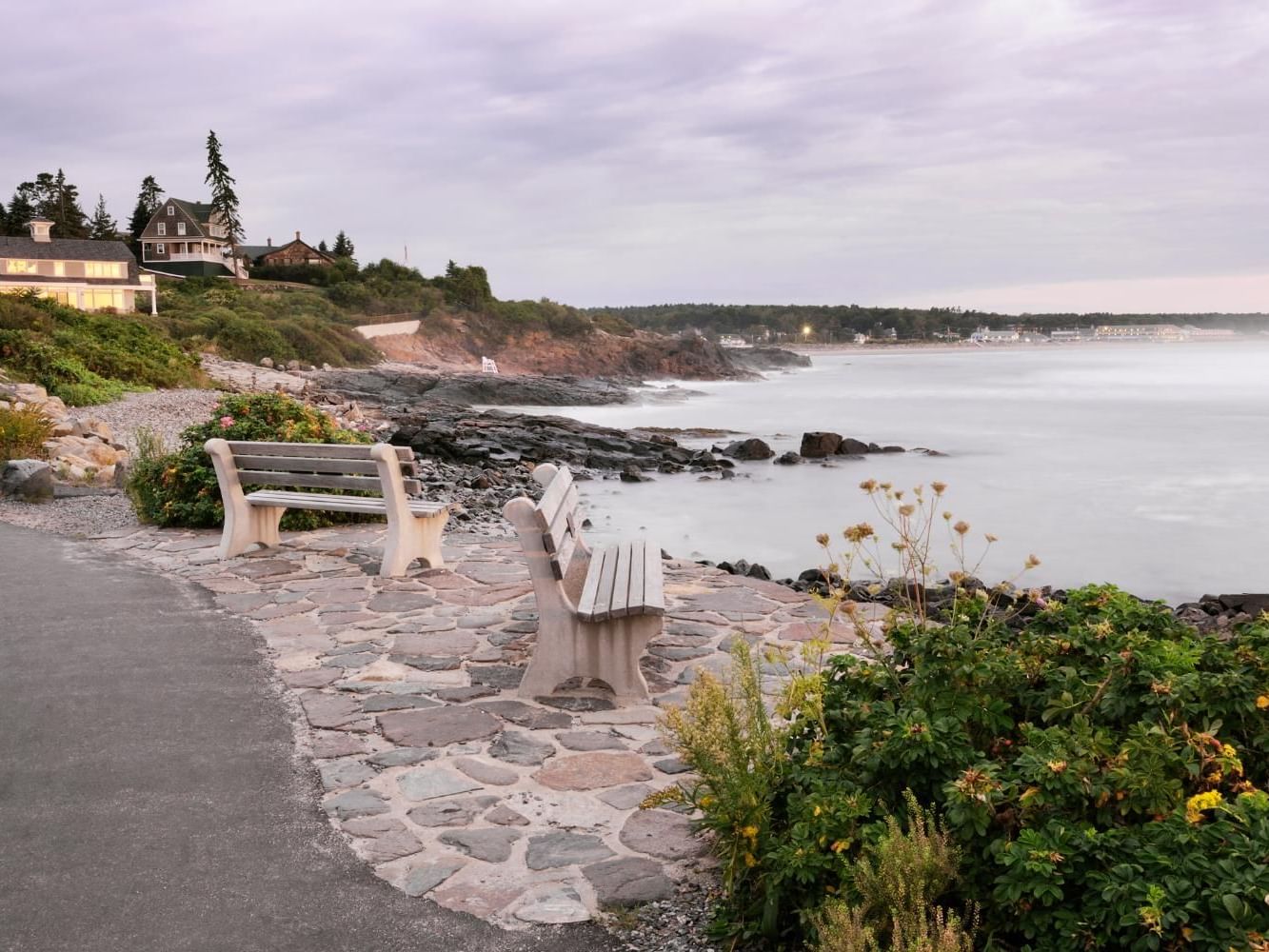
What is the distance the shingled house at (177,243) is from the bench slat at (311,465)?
66.8m

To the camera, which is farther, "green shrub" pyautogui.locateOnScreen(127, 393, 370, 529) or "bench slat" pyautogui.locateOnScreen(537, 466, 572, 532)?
"green shrub" pyautogui.locateOnScreen(127, 393, 370, 529)

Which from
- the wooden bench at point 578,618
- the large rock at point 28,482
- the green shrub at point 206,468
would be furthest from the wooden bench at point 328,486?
the large rock at point 28,482

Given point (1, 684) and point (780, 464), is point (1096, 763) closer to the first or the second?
point (1, 684)

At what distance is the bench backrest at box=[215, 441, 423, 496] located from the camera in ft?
27.3

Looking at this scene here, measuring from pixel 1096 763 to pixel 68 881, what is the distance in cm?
342

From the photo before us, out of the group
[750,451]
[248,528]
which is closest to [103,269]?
[750,451]

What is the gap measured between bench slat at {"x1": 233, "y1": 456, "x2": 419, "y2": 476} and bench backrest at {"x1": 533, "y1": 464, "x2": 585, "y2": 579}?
2151 millimetres

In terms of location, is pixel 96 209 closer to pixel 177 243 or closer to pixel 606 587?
pixel 177 243

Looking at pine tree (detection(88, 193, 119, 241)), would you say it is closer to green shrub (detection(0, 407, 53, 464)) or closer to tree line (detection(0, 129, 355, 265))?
tree line (detection(0, 129, 355, 265))

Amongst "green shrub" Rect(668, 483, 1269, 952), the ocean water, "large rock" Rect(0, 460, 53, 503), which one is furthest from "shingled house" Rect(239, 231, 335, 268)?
"green shrub" Rect(668, 483, 1269, 952)

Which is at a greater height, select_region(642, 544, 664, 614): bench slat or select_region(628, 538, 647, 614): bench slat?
select_region(642, 544, 664, 614): bench slat

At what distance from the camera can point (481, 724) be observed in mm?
5090

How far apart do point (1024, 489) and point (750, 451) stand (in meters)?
6.74

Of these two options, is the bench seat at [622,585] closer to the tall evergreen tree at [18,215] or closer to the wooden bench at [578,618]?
the wooden bench at [578,618]
